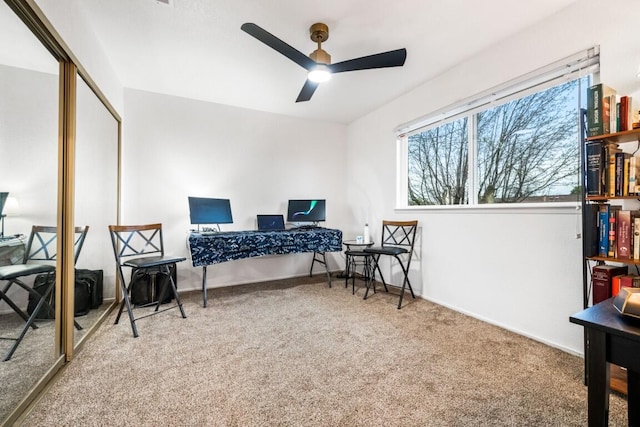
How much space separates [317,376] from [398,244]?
2.11 metres

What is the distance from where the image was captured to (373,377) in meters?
1.68

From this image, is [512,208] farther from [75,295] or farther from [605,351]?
[75,295]

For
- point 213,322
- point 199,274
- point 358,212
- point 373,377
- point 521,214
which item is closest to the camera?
point 373,377

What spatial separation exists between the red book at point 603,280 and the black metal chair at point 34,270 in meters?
2.98

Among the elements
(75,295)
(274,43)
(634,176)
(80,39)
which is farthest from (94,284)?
(634,176)

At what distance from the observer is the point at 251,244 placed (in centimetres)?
319

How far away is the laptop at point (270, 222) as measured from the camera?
3883mm

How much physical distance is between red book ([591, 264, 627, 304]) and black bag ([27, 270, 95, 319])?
3.09m

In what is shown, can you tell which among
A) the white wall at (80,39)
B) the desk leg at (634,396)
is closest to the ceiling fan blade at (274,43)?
the white wall at (80,39)

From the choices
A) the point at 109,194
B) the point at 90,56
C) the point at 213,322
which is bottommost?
the point at 213,322

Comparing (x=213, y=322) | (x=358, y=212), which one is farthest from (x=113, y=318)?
(x=358, y=212)

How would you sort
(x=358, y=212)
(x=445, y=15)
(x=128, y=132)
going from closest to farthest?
1. (x=445, y=15)
2. (x=128, y=132)
3. (x=358, y=212)

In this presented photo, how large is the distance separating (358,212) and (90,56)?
3.46 m

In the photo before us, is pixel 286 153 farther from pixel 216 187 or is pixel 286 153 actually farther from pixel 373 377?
pixel 373 377
